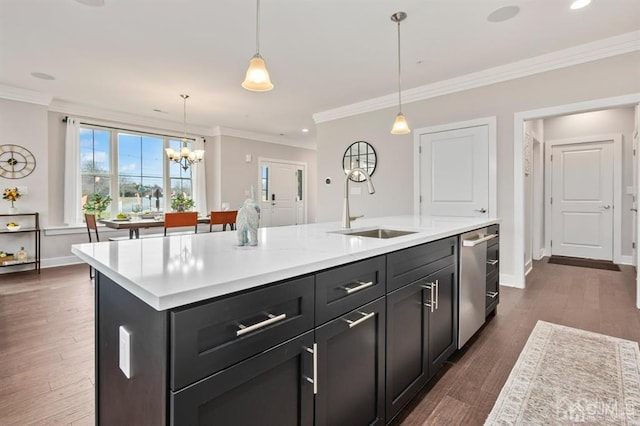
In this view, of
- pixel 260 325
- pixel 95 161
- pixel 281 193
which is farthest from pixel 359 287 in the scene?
pixel 281 193

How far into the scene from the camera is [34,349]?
2.21 metres

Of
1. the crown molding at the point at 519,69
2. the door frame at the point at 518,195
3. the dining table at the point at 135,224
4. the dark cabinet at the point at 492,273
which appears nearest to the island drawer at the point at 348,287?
the dark cabinet at the point at 492,273

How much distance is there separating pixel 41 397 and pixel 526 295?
164 inches

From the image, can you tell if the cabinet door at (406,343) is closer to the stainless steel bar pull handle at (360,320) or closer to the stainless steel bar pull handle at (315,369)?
the stainless steel bar pull handle at (360,320)

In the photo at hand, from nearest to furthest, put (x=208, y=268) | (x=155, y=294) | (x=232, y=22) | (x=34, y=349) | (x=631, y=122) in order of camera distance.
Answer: (x=155, y=294) → (x=208, y=268) → (x=34, y=349) → (x=232, y=22) → (x=631, y=122)

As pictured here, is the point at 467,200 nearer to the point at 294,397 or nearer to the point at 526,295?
the point at 526,295

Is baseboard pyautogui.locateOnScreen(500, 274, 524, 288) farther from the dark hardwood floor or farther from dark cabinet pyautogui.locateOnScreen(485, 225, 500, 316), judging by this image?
dark cabinet pyautogui.locateOnScreen(485, 225, 500, 316)

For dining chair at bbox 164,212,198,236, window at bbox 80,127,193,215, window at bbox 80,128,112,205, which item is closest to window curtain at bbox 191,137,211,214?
window at bbox 80,127,193,215

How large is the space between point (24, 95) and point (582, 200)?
8934 millimetres

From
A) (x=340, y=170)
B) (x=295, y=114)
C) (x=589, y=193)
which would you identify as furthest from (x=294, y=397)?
(x=589, y=193)

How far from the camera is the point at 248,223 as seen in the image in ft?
4.33

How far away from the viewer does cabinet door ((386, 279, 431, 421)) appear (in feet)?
4.58

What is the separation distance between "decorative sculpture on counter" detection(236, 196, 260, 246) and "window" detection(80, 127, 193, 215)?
541 cm

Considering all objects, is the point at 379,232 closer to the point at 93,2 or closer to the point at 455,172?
the point at 455,172
